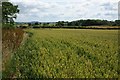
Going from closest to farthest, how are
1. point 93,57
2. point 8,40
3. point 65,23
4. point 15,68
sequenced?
1. point 15,68
2. point 93,57
3. point 8,40
4. point 65,23

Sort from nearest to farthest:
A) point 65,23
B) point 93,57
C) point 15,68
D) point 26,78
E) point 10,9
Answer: point 26,78, point 15,68, point 93,57, point 10,9, point 65,23

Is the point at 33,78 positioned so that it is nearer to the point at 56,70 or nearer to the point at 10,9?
the point at 56,70

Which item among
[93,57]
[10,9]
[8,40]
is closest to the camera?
[93,57]

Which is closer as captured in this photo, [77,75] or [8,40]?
[77,75]

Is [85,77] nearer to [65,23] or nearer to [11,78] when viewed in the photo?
[11,78]

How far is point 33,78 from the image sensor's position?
8.63 m

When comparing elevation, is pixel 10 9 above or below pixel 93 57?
above

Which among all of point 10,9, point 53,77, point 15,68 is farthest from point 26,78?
point 10,9

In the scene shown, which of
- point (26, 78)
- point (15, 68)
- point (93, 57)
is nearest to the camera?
point (26, 78)

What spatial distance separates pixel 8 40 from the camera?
18203 millimetres

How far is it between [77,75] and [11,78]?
80.3 inches

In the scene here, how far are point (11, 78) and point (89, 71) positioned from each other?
7.58 ft

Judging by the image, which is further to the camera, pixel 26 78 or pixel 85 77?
pixel 26 78

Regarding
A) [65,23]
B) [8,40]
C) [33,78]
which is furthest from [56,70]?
[65,23]
